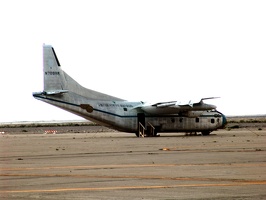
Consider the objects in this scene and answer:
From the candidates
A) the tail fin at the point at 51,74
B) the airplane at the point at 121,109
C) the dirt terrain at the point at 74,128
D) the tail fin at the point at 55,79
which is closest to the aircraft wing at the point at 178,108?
the airplane at the point at 121,109

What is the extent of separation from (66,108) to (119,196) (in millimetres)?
43811

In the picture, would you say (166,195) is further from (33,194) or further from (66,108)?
(66,108)

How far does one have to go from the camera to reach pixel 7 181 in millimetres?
17391

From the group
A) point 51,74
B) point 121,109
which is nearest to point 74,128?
point 121,109

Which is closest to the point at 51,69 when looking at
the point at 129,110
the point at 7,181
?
the point at 129,110

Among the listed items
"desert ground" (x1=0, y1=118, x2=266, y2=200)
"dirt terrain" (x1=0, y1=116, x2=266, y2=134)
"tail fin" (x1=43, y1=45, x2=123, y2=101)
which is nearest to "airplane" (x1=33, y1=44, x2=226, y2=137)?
"tail fin" (x1=43, y1=45, x2=123, y2=101)

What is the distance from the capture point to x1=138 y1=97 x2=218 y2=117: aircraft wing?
200 feet

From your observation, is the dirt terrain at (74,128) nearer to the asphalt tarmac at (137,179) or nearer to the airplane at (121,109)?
the airplane at (121,109)

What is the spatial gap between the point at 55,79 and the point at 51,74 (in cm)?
55

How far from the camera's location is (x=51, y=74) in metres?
57.6

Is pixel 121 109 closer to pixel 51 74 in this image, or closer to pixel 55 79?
pixel 55 79

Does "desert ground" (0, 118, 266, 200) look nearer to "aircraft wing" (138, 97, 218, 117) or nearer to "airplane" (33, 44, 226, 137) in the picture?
"airplane" (33, 44, 226, 137)

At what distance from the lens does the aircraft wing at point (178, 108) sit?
60.8 meters

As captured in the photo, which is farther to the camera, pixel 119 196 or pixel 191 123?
pixel 191 123
